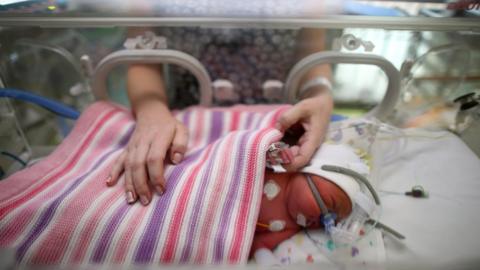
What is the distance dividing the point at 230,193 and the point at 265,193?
0.34 ft

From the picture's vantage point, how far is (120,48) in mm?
790

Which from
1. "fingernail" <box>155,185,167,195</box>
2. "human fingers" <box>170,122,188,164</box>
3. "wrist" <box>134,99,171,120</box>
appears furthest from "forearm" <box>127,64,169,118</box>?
"fingernail" <box>155,185,167,195</box>

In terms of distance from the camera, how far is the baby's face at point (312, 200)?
2.13 feet

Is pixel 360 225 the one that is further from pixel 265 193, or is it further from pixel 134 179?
pixel 134 179

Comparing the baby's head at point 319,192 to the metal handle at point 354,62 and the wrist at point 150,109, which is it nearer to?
the metal handle at point 354,62

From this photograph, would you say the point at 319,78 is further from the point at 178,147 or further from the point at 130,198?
the point at 130,198

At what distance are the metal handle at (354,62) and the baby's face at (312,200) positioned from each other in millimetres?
253

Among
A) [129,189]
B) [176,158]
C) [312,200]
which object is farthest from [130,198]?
[312,200]

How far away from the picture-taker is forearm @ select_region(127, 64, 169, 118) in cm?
82

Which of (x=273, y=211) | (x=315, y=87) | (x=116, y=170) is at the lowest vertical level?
(x=273, y=211)

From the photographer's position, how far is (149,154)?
0.64 metres

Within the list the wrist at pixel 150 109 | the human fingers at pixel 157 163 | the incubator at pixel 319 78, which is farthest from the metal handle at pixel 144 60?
the human fingers at pixel 157 163

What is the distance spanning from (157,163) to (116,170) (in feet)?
0.37

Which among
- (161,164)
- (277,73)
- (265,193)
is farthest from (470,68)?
(161,164)
